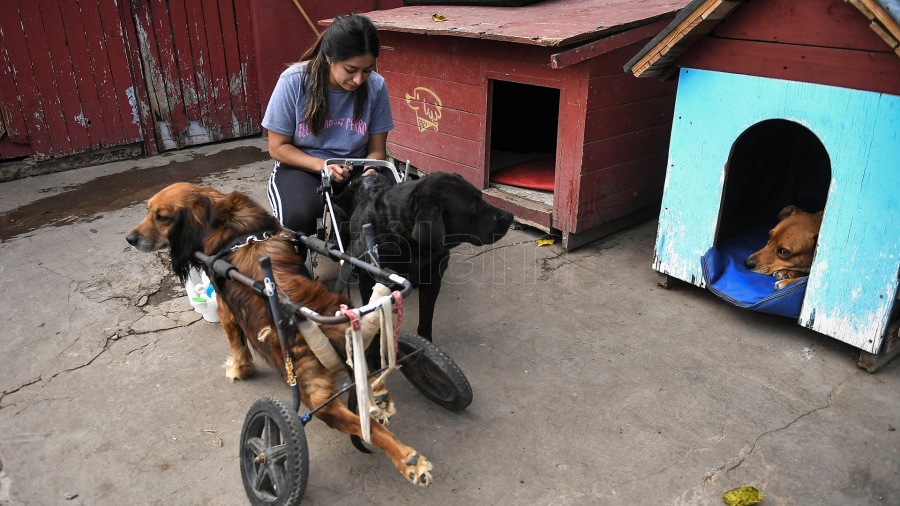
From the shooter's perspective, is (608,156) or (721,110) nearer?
(721,110)

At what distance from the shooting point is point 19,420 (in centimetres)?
298

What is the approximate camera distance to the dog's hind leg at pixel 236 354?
316 centimetres

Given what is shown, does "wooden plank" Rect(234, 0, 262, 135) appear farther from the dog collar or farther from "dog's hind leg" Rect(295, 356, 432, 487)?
"dog's hind leg" Rect(295, 356, 432, 487)

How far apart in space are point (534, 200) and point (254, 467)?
3.24m

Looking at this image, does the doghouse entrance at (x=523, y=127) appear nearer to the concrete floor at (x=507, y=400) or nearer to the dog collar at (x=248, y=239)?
the concrete floor at (x=507, y=400)

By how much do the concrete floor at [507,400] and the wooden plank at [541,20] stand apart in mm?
1601

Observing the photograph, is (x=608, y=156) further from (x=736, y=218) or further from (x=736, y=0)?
(x=736, y=0)

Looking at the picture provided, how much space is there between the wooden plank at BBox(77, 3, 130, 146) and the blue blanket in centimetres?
611

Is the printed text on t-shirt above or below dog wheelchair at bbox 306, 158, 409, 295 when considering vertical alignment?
above

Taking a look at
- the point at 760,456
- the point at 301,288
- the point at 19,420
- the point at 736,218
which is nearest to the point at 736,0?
the point at 736,218

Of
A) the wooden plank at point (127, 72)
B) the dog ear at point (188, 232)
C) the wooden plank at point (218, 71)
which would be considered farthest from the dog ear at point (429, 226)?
the wooden plank at point (218, 71)

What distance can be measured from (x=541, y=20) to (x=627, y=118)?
0.97 metres

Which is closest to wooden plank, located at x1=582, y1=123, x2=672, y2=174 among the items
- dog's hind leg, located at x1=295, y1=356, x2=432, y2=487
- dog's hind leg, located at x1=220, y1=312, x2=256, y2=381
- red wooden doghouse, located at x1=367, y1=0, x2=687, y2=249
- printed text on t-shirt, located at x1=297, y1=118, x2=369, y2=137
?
red wooden doghouse, located at x1=367, y1=0, x2=687, y2=249

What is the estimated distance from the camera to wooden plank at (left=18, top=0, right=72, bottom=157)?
6.04m
